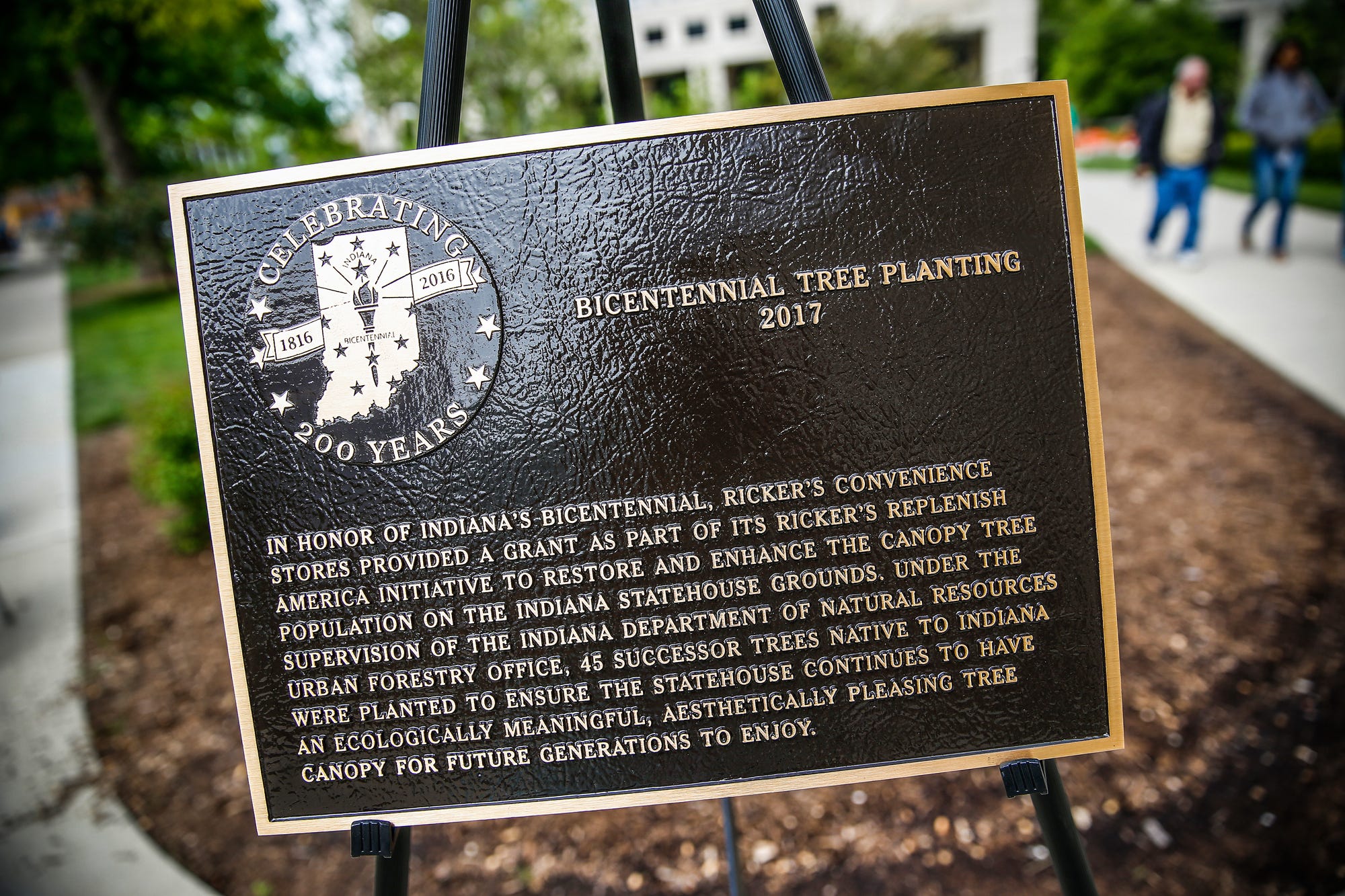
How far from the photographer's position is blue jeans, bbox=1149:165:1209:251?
684 centimetres

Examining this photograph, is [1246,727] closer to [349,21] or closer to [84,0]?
[349,21]

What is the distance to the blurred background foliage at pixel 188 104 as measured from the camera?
7684mm

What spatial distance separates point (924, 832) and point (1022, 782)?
4.23 feet

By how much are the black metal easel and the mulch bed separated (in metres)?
1.05

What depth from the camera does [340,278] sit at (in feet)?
4.16

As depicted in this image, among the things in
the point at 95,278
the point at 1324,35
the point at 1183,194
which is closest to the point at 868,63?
the point at 1183,194

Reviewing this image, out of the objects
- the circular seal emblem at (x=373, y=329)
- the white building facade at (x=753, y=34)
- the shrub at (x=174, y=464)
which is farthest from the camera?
the white building facade at (x=753, y=34)

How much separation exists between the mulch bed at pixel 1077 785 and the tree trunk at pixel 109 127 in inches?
530

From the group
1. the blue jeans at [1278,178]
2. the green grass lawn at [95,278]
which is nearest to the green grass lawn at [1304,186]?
the blue jeans at [1278,178]

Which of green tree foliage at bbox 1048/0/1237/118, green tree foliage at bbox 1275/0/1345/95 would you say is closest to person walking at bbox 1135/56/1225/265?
green tree foliage at bbox 1275/0/1345/95

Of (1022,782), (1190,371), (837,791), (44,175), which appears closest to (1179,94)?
(1190,371)

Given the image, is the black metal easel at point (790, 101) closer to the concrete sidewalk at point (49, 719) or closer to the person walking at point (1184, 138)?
the concrete sidewalk at point (49, 719)

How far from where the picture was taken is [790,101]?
1.47 m

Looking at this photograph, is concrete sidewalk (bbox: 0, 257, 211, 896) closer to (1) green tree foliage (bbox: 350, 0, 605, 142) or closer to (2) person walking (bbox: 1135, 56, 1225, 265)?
(1) green tree foliage (bbox: 350, 0, 605, 142)
